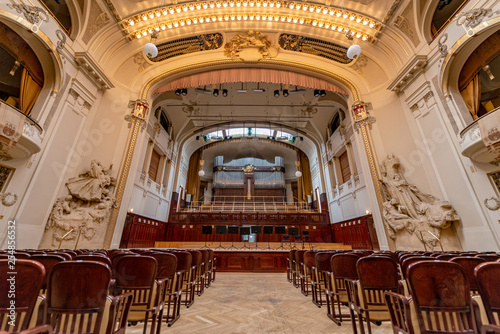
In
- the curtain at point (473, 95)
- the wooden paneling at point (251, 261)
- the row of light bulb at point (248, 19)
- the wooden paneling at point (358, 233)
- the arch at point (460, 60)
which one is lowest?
the wooden paneling at point (251, 261)

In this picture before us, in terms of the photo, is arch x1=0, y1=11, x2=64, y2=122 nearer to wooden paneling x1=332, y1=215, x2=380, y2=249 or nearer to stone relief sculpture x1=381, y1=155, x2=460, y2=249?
stone relief sculpture x1=381, y1=155, x2=460, y2=249

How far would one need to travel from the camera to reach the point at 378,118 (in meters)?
7.77

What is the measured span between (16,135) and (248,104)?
9.92 metres

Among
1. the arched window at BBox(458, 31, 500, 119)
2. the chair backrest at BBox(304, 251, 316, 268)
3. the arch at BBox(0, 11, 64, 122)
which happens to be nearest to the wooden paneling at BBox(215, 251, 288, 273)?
the chair backrest at BBox(304, 251, 316, 268)

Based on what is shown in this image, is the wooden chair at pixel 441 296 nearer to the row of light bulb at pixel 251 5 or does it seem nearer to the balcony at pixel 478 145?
the balcony at pixel 478 145

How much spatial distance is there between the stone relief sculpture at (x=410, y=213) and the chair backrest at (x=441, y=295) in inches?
213

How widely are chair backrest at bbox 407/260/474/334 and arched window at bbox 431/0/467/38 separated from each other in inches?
316

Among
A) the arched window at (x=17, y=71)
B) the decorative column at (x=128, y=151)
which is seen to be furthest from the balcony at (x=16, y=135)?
the decorative column at (x=128, y=151)

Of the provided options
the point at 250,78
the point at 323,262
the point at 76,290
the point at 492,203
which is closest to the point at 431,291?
the point at 323,262

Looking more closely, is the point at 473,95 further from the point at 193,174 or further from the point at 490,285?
the point at 193,174

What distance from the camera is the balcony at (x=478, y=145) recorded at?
416cm

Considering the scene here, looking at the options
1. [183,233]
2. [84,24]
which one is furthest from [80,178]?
[183,233]

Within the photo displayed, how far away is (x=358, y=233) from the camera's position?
912 centimetres

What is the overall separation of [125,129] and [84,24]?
136 inches
